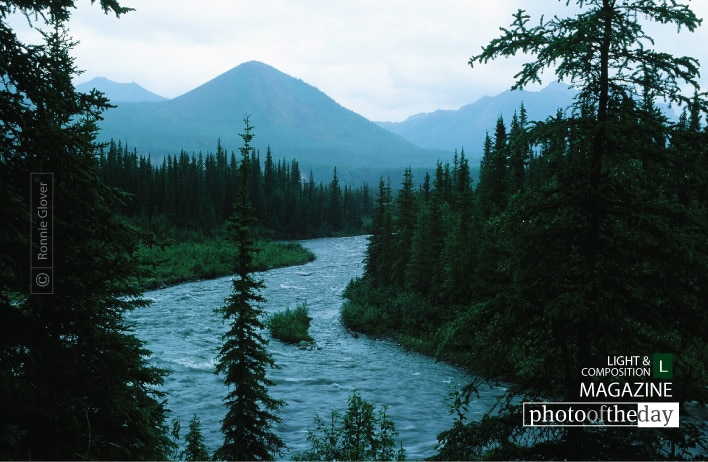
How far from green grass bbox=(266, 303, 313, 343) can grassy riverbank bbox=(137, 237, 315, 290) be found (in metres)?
11.4

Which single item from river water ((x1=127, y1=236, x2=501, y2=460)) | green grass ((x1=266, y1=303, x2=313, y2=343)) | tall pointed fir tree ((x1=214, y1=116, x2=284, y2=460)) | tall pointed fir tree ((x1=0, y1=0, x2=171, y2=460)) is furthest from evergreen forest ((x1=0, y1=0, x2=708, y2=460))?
green grass ((x1=266, y1=303, x2=313, y2=343))

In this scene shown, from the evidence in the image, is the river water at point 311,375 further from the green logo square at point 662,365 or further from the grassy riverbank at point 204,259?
the grassy riverbank at point 204,259

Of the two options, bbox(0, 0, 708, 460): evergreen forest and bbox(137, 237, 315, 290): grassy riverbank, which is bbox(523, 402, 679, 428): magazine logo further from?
bbox(137, 237, 315, 290): grassy riverbank

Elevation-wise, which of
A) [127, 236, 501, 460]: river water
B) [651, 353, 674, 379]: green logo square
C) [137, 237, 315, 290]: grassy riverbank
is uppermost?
[651, 353, 674, 379]: green logo square

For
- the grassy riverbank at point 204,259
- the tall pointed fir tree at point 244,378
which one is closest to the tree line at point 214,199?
the grassy riverbank at point 204,259

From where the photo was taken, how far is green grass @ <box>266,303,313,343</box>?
30.1 metres

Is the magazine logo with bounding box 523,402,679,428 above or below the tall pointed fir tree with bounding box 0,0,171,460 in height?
below

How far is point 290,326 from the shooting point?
31.0m

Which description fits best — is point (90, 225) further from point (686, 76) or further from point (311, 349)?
point (311, 349)

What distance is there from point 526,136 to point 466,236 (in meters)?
25.5

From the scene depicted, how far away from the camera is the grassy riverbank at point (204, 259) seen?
50491 mm

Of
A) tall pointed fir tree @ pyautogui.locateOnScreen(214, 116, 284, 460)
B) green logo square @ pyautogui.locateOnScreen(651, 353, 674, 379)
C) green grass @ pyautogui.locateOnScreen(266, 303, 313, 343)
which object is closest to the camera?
green logo square @ pyautogui.locateOnScreen(651, 353, 674, 379)

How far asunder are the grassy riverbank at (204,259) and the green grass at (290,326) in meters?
11.4

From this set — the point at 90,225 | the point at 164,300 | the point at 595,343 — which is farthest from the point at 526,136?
the point at 164,300
